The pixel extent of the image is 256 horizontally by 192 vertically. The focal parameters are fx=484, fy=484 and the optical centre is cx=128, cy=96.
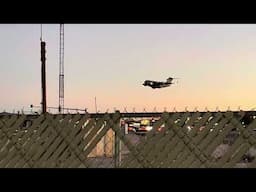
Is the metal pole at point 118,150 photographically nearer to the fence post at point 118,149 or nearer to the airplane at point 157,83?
the fence post at point 118,149

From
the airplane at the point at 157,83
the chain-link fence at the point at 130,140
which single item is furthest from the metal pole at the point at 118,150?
the airplane at the point at 157,83

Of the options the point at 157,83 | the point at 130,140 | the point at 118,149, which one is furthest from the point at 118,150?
the point at 157,83

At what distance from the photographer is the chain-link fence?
3.90 metres

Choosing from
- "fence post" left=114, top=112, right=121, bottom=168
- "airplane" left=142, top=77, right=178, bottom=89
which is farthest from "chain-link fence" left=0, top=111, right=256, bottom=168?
"airplane" left=142, top=77, right=178, bottom=89

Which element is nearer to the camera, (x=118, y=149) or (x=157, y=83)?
(x=118, y=149)

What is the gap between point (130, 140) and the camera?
4012 millimetres

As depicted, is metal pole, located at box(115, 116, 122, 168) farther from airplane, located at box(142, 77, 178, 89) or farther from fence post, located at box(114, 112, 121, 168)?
airplane, located at box(142, 77, 178, 89)

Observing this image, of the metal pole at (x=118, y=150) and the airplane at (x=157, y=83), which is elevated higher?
the airplane at (x=157, y=83)

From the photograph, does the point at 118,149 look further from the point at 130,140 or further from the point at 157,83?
the point at 157,83

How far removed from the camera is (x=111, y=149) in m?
4.12

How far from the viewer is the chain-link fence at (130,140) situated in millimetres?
3896
